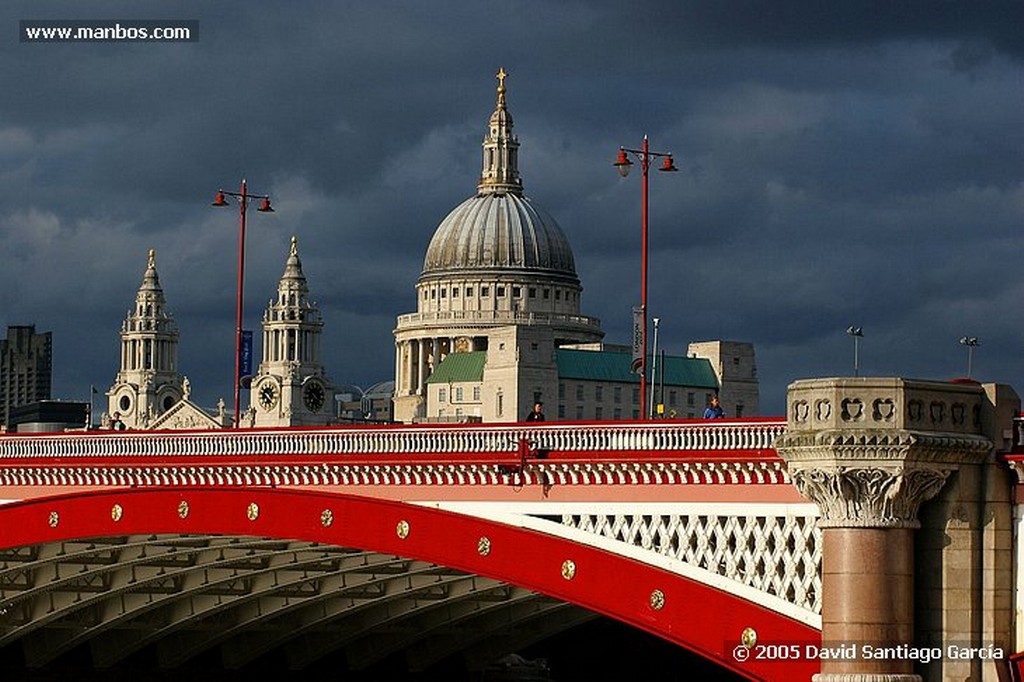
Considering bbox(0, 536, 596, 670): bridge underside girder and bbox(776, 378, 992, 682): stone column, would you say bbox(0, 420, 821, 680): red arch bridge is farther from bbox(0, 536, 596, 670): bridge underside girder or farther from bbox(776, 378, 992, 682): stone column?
bbox(776, 378, 992, 682): stone column

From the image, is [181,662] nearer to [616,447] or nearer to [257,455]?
[257,455]

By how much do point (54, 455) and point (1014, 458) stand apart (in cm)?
2893

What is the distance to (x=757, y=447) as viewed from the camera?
42.1 meters

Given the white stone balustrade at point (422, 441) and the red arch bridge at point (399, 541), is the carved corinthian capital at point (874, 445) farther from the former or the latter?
the white stone balustrade at point (422, 441)

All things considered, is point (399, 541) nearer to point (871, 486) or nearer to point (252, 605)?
point (871, 486)

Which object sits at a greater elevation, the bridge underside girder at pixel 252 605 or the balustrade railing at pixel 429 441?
the balustrade railing at pixel 429 441

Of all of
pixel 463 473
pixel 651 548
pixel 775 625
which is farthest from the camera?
pixel 463 473

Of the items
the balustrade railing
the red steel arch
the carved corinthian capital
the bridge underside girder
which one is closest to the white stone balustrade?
the balustrade railing

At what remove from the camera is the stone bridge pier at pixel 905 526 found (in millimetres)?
37906

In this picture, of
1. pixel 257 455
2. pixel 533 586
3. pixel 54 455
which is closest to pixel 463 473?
pixel 533 586

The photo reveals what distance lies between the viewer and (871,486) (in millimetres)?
38156

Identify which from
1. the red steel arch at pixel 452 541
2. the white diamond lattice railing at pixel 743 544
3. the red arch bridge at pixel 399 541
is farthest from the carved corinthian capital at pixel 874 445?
the red steel arch at pixel 452 541

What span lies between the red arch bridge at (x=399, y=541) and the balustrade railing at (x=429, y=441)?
0.05m

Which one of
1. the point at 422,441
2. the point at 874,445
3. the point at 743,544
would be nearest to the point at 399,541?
the point at 422,441
